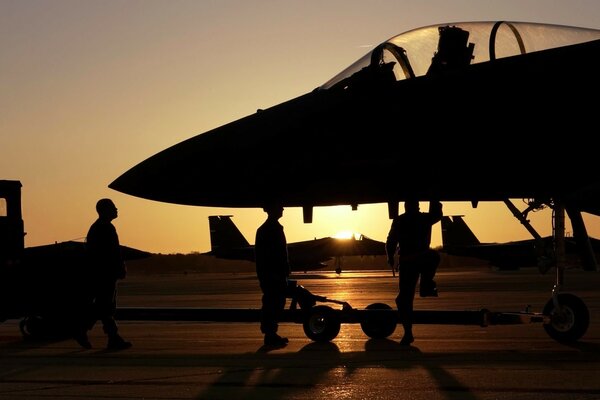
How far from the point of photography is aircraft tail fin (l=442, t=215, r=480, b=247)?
229ft

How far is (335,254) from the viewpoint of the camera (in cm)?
7631

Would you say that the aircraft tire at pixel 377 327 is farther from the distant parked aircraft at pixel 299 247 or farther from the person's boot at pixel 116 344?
the distant parked aircraft at pixel 299 247

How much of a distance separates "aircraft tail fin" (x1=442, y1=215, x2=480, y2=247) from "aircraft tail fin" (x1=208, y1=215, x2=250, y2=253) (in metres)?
14.3

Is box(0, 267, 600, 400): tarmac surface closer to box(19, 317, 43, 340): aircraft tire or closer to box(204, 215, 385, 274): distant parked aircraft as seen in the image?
box(19, 317, 43, 340): aircraft tire

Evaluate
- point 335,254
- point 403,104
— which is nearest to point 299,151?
point 403,104

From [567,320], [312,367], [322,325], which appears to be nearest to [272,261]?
[322,325]

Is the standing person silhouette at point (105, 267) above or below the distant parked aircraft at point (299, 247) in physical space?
below

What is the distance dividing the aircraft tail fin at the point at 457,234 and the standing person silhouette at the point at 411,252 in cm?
5951

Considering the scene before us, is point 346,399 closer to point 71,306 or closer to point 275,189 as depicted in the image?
point 275,189

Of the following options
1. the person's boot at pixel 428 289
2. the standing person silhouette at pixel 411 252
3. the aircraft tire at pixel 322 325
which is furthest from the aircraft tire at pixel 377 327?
the person's boot at pixel 428 289

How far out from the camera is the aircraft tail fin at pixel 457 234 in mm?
69812

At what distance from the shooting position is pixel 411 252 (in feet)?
35.1

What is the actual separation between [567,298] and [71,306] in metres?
6.08

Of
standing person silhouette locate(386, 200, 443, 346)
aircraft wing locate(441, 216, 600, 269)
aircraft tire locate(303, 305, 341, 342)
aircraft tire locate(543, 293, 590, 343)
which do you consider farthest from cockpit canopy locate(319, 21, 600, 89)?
aircraft wing locate(441, 216, 600, 269)
